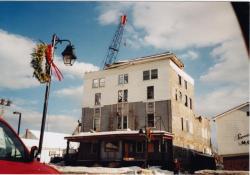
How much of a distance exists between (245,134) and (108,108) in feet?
57.3

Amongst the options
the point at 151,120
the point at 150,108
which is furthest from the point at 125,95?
the point at 151,120

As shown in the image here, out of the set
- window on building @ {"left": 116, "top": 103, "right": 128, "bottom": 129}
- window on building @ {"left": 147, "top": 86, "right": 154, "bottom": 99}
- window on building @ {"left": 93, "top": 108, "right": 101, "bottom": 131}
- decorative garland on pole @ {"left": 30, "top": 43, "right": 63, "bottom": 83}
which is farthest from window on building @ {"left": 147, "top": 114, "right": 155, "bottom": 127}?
decorative garland on pole @ {"left": 30, "top": 43, "right": 63, "bottom": 83}

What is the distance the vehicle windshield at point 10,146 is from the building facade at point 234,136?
96.4 ft

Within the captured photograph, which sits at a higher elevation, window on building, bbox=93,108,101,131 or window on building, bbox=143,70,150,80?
window on building, bbox=143,70,150,80

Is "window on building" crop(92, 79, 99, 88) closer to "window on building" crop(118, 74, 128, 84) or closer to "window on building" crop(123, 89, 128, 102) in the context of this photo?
"window on building" crop(118, 74, 128, 84)

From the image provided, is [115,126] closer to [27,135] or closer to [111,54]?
[111,54]

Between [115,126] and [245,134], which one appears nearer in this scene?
[245,134]

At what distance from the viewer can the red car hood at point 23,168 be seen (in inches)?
172

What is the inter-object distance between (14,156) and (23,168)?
233mm

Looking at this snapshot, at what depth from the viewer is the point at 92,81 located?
141ft

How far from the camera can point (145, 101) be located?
3812 cm

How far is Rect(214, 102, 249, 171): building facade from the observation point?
30.7 metres

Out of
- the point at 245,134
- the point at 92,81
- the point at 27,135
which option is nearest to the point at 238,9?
the point at 245,134

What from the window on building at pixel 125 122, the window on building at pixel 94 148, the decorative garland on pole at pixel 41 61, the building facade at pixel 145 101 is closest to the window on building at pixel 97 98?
the building facade at pixel 145 101
